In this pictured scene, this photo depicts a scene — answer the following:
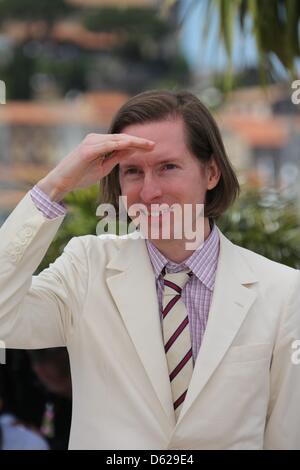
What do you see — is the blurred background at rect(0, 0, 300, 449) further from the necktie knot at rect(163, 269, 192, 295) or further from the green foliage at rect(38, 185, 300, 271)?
the necktie knot at rect(163, 269, 192, 295)

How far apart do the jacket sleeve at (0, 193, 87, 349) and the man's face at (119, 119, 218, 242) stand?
19 centimetres

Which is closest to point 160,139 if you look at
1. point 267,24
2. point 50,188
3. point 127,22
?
point 50,188

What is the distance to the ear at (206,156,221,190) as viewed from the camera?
2078 millimetres

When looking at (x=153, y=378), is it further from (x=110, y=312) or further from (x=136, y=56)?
(x=136, y=56)

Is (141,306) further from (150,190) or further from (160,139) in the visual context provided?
(160,139)

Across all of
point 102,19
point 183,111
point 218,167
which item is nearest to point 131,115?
point 183,111

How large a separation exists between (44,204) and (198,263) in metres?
0.39

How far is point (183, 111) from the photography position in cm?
201

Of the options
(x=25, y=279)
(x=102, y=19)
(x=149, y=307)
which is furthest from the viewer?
(x=102, y=19)

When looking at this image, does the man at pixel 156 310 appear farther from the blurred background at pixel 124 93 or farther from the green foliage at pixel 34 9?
the green foliage at pixel 34 9

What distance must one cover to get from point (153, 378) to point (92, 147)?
0.50m

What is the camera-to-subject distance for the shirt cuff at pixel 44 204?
1803 mm

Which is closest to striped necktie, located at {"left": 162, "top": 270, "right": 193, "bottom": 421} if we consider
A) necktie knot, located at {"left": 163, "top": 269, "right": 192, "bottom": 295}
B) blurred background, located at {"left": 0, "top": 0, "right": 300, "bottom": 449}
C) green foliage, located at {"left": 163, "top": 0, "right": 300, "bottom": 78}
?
necktie knot, located at {"left": 163, "top": 269, "right": 192, "bottom": 295}

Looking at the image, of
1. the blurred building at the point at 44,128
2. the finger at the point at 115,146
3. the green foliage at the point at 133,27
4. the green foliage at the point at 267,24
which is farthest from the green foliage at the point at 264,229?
the green foliage at the point at 133,27
